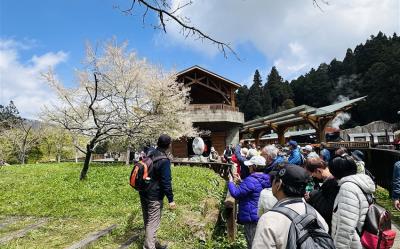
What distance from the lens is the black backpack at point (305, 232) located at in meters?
2.06

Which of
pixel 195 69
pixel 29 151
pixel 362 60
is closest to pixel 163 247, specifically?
pixel 195 69

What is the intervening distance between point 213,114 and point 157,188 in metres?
25.0

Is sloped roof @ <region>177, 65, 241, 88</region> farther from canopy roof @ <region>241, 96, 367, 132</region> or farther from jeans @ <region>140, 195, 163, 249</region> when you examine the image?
jeans @ <region>140, 195, 163, 249</region>

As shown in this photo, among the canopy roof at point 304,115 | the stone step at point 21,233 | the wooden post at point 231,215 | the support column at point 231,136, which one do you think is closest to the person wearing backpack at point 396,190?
the wooden post at point 231,215

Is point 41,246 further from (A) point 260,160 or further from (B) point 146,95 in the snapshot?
(B) point 146,95

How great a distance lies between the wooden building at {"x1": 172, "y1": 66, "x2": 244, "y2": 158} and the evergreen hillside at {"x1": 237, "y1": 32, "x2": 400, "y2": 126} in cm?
2596

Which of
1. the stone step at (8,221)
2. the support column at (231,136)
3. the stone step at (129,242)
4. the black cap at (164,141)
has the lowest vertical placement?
the stone step at (129,242)

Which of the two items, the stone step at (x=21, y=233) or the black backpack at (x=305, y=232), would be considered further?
the stone step at (x=21, y=233)

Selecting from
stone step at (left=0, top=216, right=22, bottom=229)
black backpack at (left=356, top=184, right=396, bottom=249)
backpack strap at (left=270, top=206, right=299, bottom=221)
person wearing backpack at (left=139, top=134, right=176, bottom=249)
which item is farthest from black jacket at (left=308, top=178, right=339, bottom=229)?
stone step at (left=0, top=216, right=22, bottom=229)

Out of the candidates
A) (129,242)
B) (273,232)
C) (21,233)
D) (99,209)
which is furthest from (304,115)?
(273,232)

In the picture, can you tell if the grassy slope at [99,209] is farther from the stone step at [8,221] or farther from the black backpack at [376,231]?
Answer: the black backpack at [376,231]

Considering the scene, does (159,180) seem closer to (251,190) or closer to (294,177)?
(251,190)

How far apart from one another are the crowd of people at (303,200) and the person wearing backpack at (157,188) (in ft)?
3.24

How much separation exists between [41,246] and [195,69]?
1050 inches
